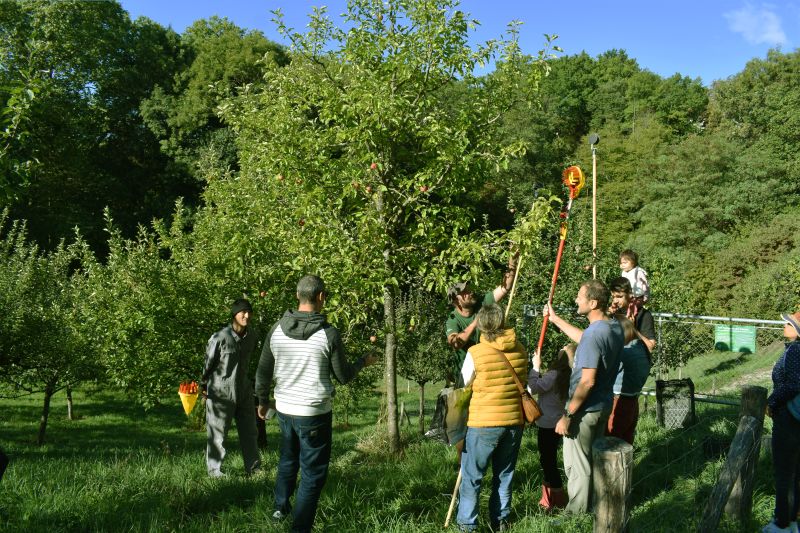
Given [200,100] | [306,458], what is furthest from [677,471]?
[200,100]

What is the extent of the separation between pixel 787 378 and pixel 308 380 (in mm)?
3529

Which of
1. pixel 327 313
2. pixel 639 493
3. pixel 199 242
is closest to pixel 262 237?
pixel 327 313

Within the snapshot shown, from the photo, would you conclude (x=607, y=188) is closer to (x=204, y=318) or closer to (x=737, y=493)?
(x=204, y=318)

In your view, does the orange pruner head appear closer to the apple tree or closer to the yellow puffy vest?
the apple tree

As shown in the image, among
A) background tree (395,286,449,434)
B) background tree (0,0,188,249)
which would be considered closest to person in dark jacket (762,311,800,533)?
background tree (395,286,449,434)

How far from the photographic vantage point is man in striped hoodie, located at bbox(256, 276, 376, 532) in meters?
4.53

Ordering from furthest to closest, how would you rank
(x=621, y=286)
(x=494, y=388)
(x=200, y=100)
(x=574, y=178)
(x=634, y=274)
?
1. (x=200, y=100)
2. (x=634, y=274)
3. (x=574, y=178)
4. (x=621, y=286)
5. (x=494, y=388)

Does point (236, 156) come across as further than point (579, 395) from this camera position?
Yes

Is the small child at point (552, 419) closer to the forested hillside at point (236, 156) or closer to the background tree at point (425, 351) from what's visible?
the background tree at point (425, 351)

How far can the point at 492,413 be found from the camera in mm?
4777

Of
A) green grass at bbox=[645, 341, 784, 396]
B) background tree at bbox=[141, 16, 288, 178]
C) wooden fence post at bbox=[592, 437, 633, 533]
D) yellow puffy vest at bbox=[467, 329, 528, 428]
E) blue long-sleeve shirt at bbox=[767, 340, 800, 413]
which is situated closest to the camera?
wooden fence post at bbox=[592, 437, 633, 533]

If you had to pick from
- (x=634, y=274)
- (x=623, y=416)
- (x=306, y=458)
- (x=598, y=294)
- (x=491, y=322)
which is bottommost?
(x=306, y=458)

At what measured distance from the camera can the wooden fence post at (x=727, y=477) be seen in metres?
4.32

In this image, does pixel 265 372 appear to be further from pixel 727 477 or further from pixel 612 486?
pixel 727 477
